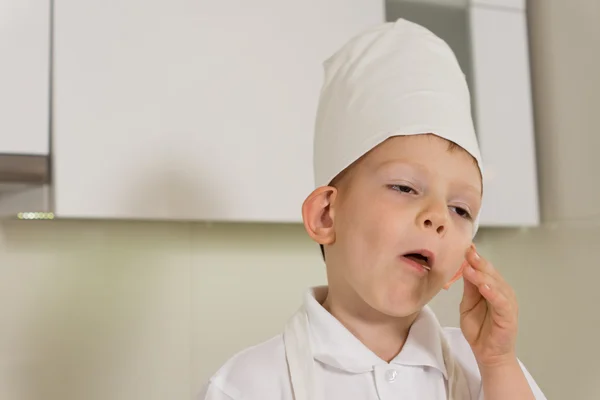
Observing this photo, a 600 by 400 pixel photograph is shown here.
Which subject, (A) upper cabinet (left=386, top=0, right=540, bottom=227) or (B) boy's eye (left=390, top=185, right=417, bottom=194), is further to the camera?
(A) upper cabinet (left=386, top=0, right=540, bottom=227)

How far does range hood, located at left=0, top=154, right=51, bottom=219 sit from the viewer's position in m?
1.03

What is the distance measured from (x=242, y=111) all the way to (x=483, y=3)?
0.51 meters

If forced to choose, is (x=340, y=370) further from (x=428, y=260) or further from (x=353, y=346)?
(x=428, y=260)

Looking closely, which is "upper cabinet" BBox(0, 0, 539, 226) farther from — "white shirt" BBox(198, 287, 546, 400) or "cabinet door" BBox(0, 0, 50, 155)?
"white shirt" BBox(198, 287, 546, 400)

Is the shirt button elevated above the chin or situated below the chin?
below

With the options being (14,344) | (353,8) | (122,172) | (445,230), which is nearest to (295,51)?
(353,8)

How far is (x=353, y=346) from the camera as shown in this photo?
864 millimetres

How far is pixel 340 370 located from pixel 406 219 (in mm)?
192

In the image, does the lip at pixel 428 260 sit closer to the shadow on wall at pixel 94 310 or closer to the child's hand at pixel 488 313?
the child's hand at pixel 488 313

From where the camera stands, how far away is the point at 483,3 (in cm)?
138

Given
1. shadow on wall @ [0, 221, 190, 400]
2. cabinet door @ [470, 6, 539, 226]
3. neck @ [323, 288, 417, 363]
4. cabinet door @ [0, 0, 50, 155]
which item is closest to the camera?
neck @ [323, 288, 417, 363]

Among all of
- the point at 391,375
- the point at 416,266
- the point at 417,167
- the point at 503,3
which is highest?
the point at 503,3

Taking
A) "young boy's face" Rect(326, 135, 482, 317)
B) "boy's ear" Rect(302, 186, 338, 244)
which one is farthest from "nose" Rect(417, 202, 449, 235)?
"boy's ear" Rect(302, 186, 338, 244)

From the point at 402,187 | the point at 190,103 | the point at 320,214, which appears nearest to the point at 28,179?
the point at 190,103
